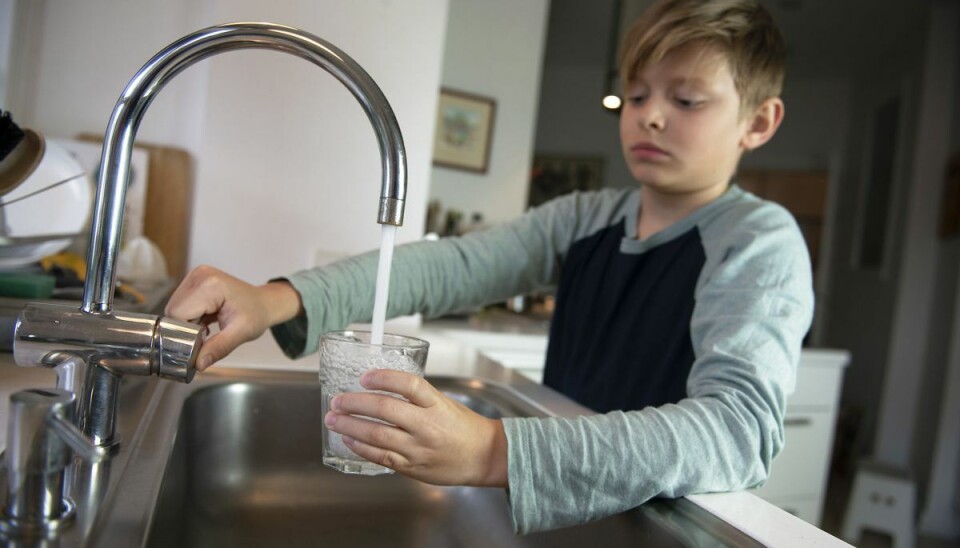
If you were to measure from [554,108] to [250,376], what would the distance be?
5.28 meters

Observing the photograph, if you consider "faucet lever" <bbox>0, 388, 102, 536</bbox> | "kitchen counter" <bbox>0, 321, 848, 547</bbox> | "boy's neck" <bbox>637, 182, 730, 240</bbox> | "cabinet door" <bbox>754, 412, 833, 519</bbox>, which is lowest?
"cabinet door" <bbox>754, 412, 833, 519</bbox>

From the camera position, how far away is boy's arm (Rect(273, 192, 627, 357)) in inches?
31.6

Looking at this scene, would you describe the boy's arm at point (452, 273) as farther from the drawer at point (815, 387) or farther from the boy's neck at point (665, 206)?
the drawer at point (815, 387)

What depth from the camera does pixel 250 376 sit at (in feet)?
2.85

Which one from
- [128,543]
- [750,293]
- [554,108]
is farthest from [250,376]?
[554,108]

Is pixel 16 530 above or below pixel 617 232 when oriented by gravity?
below

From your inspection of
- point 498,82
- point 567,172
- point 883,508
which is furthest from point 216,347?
point 567,172

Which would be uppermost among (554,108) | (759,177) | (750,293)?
(554,108)

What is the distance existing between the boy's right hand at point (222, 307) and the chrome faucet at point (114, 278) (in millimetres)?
76

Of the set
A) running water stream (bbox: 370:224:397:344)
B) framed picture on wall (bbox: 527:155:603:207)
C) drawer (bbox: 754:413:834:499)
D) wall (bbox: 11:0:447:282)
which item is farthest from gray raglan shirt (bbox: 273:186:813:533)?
framed picture on wall (bbox: 527:155:603:207)

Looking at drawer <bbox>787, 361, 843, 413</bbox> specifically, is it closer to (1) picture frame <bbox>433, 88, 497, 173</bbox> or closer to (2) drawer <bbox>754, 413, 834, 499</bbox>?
(2) drawer <bbox>754, 413, 834, 499</bbox>

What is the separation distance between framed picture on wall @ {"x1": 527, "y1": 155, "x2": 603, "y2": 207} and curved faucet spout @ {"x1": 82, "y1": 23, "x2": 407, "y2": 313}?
17.4 feet

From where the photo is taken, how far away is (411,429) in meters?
0.47

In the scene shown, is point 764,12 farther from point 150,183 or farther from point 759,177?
Answer: point 759,177
